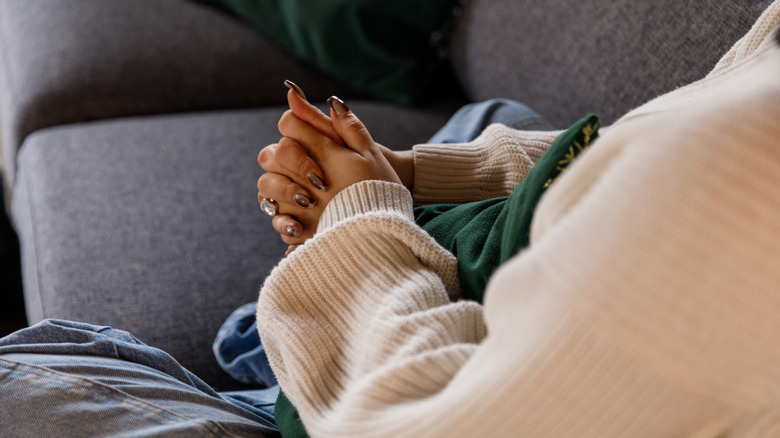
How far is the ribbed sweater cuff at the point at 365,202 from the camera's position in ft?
2.16

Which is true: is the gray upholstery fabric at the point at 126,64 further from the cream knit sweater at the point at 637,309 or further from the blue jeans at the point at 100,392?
the cream knit sweater at the point at 637,309

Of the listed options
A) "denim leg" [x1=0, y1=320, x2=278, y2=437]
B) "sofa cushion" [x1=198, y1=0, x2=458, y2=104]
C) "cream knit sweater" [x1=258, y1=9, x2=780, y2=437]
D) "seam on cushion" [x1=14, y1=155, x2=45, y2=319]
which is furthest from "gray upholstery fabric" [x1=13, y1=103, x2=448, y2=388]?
"cream knit sweater" [x1=258, y1=9, x2=780, y2=437]

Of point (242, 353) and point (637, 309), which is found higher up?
point (637, 309)

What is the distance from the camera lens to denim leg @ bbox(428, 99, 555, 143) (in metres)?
1.01

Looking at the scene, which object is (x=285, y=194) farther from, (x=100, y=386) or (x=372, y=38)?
(x=372, y=38)

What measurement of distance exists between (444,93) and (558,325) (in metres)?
1.11

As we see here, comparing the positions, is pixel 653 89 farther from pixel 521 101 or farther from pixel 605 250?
pixel 605 250

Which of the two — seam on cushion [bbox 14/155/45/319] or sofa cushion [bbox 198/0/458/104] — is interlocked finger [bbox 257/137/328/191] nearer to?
seam on cushion [bbox 14/155/45/319]

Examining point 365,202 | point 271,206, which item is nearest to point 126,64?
point 271,206

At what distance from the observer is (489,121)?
1043 millimetres

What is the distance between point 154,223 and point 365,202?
0.50 m

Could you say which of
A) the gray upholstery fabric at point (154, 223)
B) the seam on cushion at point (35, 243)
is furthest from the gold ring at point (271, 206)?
the seam on cushion at point (35, 243)

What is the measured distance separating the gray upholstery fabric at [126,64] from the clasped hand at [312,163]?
0.66 m

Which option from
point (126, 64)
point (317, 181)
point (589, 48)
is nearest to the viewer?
point (317, 181)
